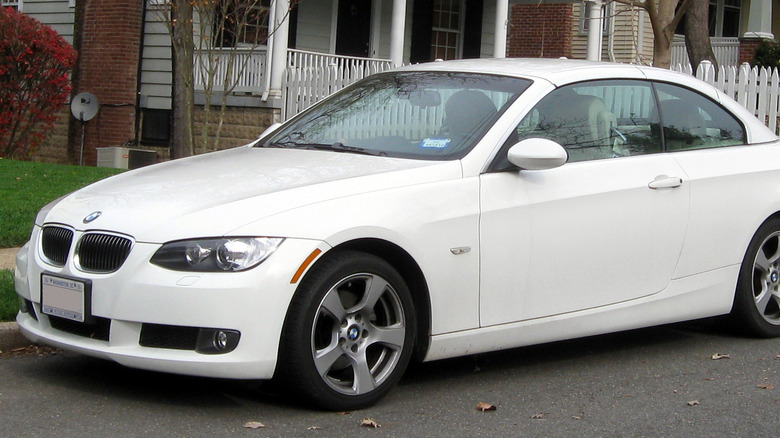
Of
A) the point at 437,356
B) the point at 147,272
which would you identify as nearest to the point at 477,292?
the point at 437,356

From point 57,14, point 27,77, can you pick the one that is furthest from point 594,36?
point 57,14

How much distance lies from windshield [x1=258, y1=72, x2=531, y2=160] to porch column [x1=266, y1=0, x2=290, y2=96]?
10.1 meters

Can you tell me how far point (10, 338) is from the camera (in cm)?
610

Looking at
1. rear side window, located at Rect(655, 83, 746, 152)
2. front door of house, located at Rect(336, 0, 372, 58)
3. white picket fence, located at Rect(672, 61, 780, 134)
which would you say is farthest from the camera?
front door of house, located at Rect(336, 0, 372, 58)

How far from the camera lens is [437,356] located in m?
5.37

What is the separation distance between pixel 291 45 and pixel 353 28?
1440mm

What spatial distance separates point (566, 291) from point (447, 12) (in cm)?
1723

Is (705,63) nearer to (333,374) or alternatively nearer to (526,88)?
(526,88)

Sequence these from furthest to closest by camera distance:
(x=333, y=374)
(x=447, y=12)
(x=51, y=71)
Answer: (x=447, y=12) → (x=51, y=71) → (x=333, y=374)

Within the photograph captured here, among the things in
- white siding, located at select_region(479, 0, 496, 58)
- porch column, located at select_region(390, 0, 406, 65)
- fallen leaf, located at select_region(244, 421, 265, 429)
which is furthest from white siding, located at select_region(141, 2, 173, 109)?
fallen leaf, located at select_region(244, 421, 265, 429)

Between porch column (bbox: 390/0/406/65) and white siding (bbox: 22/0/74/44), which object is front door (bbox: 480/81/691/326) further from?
white siding (bbox: 22/0/74/44)

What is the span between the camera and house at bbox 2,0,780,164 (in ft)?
55.4

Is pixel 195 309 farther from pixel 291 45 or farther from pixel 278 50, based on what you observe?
pixel 291 45

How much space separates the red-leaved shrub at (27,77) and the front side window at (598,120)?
1261 centimetres
